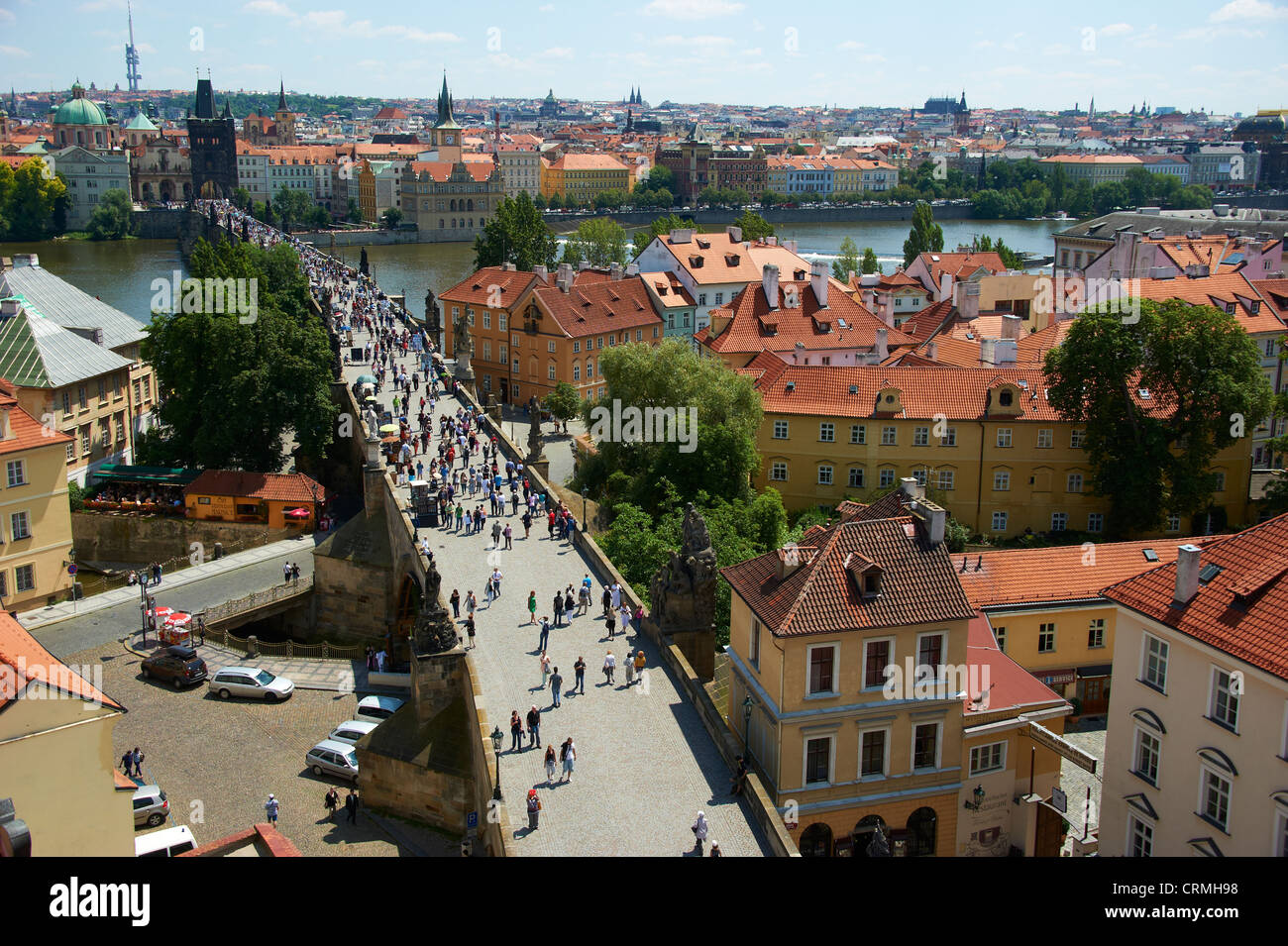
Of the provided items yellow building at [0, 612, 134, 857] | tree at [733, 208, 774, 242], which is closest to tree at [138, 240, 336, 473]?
yellow building at [0, 612, 134, 857]

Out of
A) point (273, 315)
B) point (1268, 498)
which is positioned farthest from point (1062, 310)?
point (273, 315)

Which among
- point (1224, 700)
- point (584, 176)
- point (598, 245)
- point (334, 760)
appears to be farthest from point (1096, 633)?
point (584, 176)

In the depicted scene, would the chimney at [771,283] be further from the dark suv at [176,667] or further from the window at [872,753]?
the window at [872,753]

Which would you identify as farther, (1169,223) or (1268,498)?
(1169,223)

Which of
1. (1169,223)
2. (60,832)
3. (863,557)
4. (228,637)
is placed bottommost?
(228,637)

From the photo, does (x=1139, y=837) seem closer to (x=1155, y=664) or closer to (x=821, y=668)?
(x=1155, y=664)
